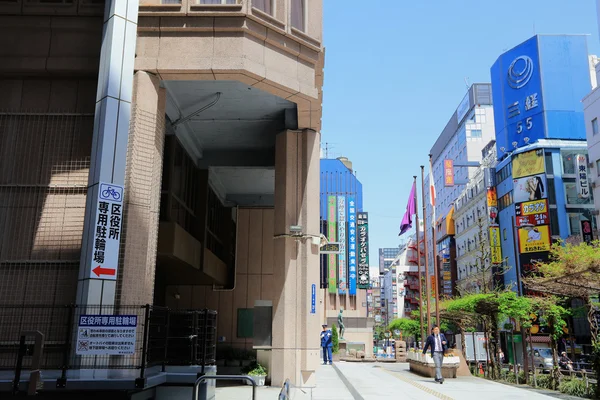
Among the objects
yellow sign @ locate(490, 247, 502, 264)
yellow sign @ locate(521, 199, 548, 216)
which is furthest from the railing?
yellow sign @ locate(490, 247, 502, 264)

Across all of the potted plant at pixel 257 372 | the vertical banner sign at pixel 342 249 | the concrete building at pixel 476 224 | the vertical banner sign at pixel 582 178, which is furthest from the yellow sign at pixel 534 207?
the potted plant at pixel 257 372

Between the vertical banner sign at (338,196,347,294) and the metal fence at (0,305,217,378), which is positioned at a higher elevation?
the vertical banner sign at (338,196,347,294)

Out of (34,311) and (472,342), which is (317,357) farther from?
(472,342)

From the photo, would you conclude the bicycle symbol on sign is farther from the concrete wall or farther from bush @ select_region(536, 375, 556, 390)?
the concrete wall

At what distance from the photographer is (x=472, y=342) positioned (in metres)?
28.6

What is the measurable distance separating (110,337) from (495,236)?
6005 centimetres

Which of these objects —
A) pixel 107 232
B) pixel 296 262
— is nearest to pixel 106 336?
pixel 107 232

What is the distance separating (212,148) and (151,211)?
1129 centimetres

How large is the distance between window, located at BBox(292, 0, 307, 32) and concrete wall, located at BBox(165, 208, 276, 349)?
47.9 feet

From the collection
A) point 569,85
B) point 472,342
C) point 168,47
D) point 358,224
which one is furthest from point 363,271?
point 168,47

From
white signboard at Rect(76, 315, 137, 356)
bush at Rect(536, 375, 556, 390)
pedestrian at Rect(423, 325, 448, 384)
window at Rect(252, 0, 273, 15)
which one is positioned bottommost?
bush at Rect(536, 375, 556, 390)

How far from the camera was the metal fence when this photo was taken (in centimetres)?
1160

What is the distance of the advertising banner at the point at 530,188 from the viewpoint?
2259 inches

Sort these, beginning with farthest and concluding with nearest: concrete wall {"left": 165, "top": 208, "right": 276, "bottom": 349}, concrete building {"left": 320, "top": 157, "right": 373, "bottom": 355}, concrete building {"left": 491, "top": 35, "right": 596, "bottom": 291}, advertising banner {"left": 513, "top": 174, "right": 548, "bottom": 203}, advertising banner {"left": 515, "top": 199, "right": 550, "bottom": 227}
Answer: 1. concrete building {"left": 320, "top": 157, "right": 373, "bottom": 355}
2. advertising banner {"left": 513, "top": 174, "right": 548, "bottom": 203}
3. advertising banner {"left": 515, "top": 199, "right": 550, "bottom": 227}
4. concrete building {"left": 491, "top": 35, "right": 596, "bottom": 291}
5. concrete wall {"left": 165, "top": 208, "right": 276, "bottom": 349}
